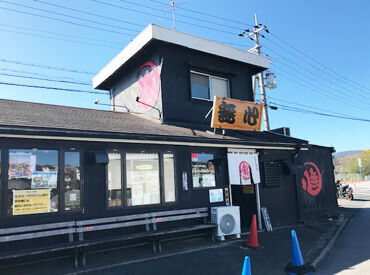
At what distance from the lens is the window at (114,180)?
24.7 ft

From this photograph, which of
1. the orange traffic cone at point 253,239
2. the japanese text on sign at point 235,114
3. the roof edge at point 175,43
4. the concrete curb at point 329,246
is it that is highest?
the roof edge at point 175,43

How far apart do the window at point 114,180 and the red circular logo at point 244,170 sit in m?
4.18

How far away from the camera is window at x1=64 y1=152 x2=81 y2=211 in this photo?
684cm

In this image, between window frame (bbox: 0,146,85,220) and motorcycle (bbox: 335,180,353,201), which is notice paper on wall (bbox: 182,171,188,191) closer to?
window frame (bbox: 0,146,85,220)

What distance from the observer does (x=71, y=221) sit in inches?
260

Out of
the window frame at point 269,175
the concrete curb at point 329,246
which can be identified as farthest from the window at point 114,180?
the window frame at point 269,175

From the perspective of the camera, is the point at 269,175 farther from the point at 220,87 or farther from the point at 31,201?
the point at 31,201

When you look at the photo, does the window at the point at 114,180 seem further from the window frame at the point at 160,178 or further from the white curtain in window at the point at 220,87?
the white curtain in window at the point at 220,87

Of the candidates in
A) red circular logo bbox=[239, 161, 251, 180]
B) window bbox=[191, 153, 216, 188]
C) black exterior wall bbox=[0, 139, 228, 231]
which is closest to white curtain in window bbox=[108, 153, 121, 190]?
black exterior wall bbox=[0, 139, 228, 231]

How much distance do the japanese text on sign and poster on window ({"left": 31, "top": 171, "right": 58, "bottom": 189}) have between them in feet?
17.1

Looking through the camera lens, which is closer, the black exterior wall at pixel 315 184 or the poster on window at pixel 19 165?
the poster on window at pixel 19 165

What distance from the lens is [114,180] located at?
7.66 meters

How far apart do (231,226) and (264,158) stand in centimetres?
327

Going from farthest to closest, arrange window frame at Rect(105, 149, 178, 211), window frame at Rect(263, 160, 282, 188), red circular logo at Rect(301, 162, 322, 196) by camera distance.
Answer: red circular logo at Rect(301, 162, 322, 196), window frame at Rect(263, 160, 282, 188), window frame at Rect(105, 149, 178, 211)
